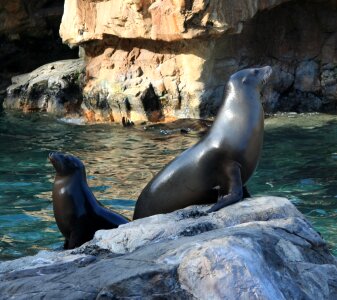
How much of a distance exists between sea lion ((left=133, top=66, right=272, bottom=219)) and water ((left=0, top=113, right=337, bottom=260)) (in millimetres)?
1103

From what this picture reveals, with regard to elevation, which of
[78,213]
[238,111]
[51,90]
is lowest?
[78,213]

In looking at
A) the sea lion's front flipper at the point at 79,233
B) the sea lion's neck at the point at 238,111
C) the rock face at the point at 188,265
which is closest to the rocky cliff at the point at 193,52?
the sea lion's neck at the point at 238,111

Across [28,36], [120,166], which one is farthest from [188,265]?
[28,36]

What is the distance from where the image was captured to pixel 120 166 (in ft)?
30.0

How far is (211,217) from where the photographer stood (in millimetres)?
4383

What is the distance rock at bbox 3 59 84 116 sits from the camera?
540 inches

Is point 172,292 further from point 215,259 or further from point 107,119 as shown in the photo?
point 107,119

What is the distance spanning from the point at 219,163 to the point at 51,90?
9089 millimetres

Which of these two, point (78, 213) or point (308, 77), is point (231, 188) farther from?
point (308, 77)

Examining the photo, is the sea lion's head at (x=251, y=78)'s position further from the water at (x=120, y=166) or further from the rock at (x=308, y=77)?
the rock at (x=308, y=77)

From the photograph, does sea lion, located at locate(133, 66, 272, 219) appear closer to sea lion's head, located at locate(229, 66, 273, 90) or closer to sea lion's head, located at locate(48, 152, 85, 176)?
sea lion's head, located at locate(229, 66, 273, 90)

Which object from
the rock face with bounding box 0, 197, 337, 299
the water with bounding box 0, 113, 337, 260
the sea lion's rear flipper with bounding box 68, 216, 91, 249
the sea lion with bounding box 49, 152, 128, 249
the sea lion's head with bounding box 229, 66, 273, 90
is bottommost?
the water with bounding box 0, 113, 337, 260

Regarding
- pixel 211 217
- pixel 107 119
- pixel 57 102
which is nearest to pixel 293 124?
pixel 107 119

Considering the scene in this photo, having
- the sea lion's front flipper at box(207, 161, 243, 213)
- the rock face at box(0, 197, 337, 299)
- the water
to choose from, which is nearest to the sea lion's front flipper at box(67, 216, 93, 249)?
the water
